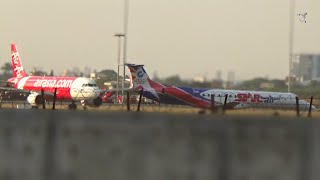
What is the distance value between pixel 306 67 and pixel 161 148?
20.0 ft

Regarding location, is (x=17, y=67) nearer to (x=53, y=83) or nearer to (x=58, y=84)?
(x=53, y=83)

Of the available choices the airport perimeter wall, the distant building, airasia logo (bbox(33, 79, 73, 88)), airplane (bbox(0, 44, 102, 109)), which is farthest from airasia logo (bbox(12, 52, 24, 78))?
the airport perimeter wall

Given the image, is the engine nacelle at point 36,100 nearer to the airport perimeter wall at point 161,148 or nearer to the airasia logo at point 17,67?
the airport perimeter wall at point 161,148

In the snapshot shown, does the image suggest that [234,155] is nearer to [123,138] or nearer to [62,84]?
[123,138]

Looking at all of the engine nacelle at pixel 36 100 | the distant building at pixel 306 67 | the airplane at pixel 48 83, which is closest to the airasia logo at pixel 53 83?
the airplane at pixel 48 83

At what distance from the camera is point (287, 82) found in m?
15.5

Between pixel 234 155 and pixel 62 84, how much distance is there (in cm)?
4583

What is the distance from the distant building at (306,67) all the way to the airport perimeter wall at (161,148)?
436cm

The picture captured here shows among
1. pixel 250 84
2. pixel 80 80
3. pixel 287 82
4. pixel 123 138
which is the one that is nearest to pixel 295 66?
pixel 287 82

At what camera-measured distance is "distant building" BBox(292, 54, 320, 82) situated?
13.7 m

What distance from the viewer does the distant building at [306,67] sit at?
13709mm

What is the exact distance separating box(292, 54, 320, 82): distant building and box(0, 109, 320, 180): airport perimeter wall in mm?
4358

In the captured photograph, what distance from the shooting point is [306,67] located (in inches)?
559

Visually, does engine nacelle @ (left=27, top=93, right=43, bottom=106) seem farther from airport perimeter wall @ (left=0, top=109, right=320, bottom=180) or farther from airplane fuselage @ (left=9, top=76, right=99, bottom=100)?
airplane fuselage @ (left=9, top=76, right=99, bottom=100)
